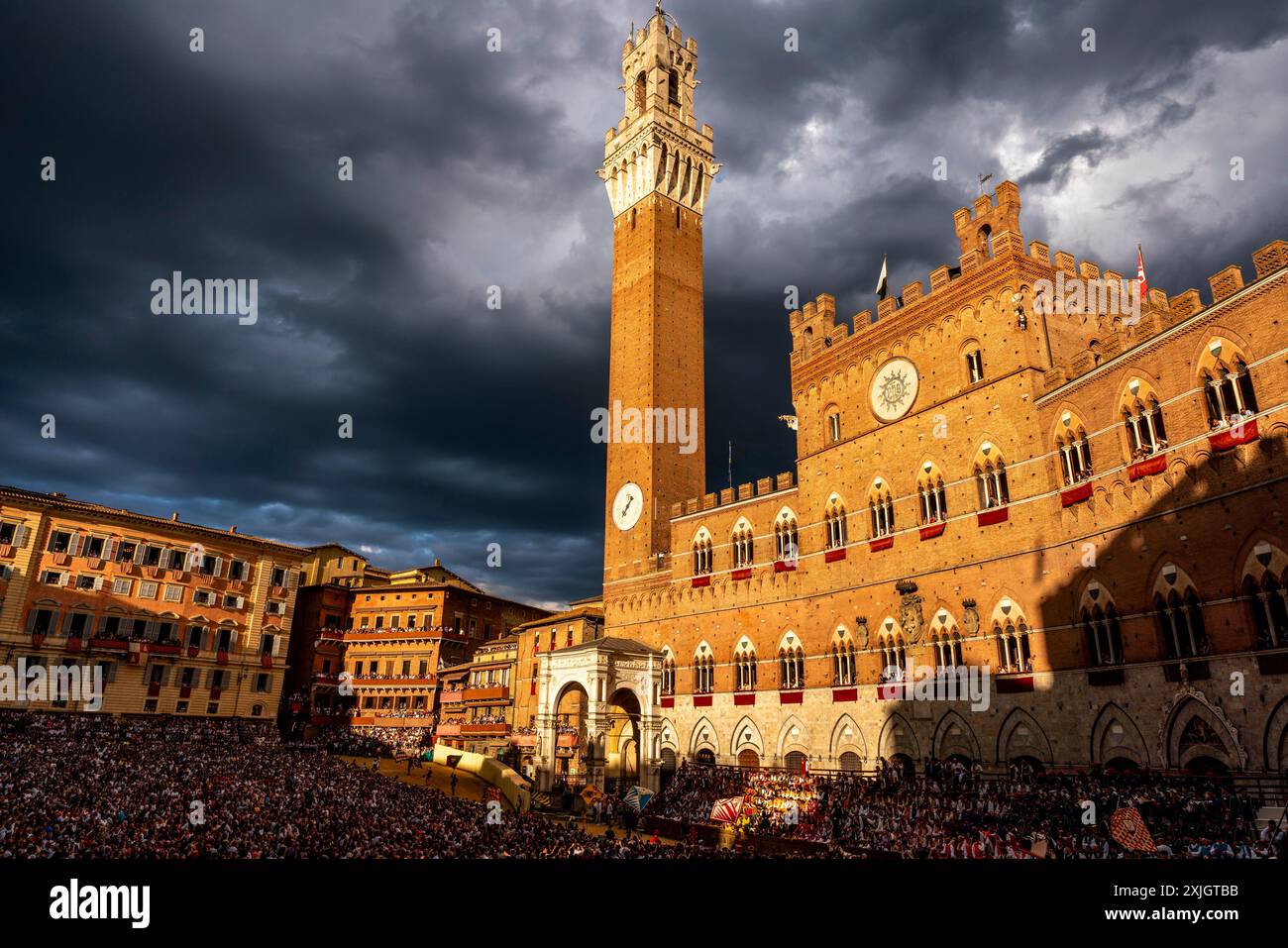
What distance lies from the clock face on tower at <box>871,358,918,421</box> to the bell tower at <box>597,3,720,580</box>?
17665 mm

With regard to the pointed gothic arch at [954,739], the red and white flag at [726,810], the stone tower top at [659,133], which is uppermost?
Answer: the stone tower top at [659,133]

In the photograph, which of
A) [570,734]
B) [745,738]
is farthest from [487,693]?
[745,738]

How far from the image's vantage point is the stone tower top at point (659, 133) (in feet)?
195

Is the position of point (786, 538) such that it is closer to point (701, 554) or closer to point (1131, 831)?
point (701, 554)

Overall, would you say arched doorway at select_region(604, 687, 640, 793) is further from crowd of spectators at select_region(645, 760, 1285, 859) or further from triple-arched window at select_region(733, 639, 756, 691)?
crowd of spectators at select_region(645, 760, 1285, 859)

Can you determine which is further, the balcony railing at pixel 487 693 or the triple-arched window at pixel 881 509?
the balcony railing at pixel 487 693

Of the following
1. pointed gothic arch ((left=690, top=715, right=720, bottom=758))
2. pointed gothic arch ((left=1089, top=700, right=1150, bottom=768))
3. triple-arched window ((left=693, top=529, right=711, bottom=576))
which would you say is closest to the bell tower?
triple-arched window ((left=693, top=529, right=711, bottom=576))

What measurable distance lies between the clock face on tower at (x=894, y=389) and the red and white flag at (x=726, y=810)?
62.5ft

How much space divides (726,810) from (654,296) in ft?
118

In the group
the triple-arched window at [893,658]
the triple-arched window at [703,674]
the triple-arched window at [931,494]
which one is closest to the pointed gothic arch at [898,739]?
the triple-arched window at [893,658]

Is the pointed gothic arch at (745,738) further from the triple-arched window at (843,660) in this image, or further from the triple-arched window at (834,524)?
the triple-arched window at (834,524)

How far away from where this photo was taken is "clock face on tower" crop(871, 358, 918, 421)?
122ft
